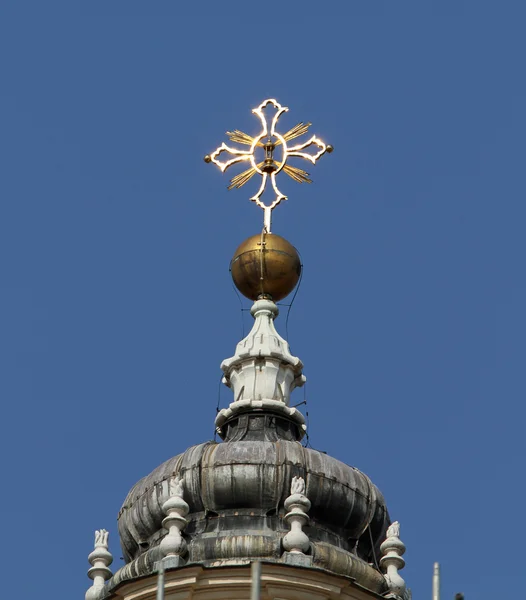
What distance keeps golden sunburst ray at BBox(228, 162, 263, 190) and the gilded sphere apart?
1481 mm

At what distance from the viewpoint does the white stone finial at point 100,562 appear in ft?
167

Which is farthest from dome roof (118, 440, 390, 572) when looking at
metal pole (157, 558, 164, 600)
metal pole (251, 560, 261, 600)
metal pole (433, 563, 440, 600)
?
metal pole (433, 563, 440, 600)

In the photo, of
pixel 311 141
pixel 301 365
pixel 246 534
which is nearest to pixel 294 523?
pixel 246 534

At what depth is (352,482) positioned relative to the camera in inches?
2030

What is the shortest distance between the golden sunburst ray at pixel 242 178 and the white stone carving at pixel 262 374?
3.07 meters

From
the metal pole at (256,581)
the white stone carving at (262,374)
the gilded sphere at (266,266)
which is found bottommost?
the metal pole at (256,581)

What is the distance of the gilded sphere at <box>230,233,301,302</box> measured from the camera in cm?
5547

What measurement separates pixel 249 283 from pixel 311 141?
3.11 meters

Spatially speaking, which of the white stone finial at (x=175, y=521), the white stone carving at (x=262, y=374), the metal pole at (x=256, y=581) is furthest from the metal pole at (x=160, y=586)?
the white stone carving at (x=262, y=374)

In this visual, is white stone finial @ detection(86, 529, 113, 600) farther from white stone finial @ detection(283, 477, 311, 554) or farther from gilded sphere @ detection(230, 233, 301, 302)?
gilded sphere @ detection(230, 233, 301, 302)

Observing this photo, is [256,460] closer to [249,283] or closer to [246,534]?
[246,534]

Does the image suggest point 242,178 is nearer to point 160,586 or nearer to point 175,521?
point 175,521

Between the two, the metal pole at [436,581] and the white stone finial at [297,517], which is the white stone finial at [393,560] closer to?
the white stone finial at [297,517]

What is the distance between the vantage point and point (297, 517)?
4988cm
